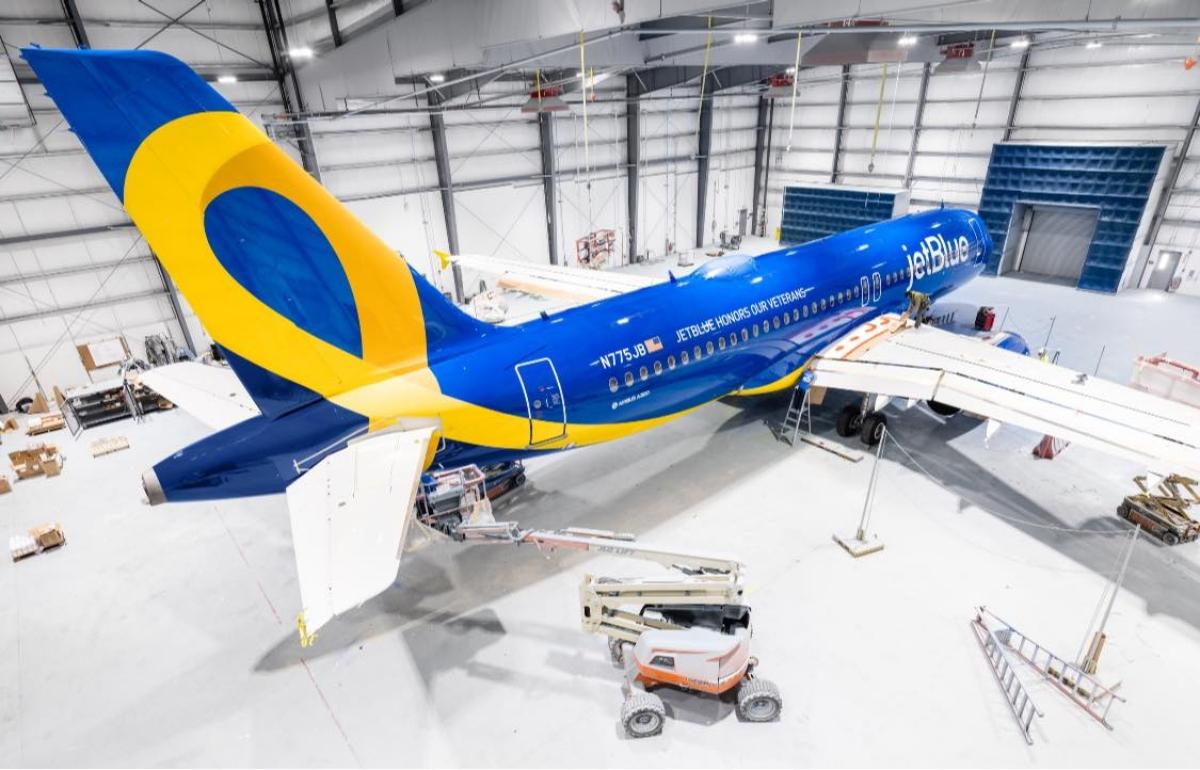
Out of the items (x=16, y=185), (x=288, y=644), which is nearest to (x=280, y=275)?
(x=288, y=644)

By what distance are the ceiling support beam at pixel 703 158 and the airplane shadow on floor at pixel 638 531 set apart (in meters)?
22.8

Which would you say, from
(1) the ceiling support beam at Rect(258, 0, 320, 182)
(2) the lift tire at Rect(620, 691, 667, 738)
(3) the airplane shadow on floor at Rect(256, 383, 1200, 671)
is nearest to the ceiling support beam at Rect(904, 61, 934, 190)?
(3) the airplane shadow on floor at Rect(256, 383, 1200, 671)

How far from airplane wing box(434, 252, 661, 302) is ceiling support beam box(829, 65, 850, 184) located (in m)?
20.6

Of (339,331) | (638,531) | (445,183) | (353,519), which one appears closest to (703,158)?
(445,183)

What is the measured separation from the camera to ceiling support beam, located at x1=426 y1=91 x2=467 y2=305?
2417cm

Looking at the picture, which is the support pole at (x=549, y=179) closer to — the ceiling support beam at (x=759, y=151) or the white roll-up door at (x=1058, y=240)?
the ceiling support beam at (x=759, y=151)

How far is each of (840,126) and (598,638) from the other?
106 ft

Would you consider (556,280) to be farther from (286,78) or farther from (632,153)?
(632,153)

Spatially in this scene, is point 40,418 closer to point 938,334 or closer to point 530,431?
point 530,431

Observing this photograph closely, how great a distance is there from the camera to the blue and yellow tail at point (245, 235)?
215 inches

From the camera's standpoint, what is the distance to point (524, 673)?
8.20 meters

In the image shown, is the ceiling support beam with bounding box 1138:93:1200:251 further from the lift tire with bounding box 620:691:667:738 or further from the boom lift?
the lift tire with bounding box 620:691:667:738

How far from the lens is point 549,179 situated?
1102 inches

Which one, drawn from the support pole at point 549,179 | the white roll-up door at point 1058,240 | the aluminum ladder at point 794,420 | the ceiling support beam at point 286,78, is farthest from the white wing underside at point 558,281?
the white roll-up door at point 1058,240
